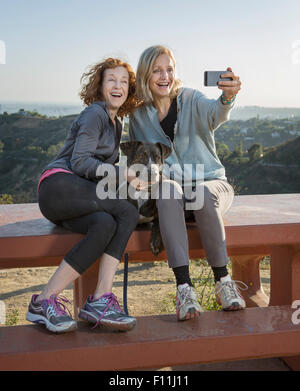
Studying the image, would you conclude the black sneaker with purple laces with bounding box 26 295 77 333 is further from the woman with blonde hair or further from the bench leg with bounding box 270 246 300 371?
the bench leg with bounding box 270 246 300 371

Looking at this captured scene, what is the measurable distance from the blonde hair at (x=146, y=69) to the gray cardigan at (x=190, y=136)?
0.09m

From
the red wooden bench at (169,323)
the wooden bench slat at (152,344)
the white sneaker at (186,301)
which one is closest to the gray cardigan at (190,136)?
the red wooden bench at (169,323)

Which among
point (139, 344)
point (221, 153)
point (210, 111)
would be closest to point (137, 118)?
point (210, 111)

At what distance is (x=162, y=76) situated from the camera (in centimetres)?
259

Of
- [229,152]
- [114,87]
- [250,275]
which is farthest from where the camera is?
[229,152]

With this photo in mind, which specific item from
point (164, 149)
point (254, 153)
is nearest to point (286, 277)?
point (164, 149)

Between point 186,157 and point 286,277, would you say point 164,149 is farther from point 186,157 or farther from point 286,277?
point 286,277

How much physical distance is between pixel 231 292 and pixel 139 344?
20.5 inches

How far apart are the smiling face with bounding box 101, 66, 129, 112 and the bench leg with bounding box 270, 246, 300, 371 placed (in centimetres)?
127

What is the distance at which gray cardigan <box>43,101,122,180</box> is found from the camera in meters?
2.24

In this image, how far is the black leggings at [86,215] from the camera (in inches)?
81.9

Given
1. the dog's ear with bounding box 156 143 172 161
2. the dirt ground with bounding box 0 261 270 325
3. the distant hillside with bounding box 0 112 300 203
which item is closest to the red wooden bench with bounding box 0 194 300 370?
the dog's ear with bounding box 156 143 172 161

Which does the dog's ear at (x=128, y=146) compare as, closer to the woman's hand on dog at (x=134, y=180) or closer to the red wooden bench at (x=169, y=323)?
the woman's hand on dog at (x=134, y=180)

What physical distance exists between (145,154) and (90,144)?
27cm
